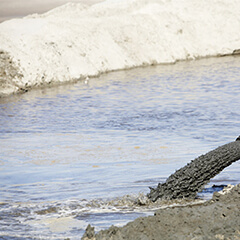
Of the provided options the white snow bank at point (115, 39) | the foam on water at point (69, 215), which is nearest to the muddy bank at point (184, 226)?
the foam on water at point (69, 215)

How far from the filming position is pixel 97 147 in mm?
10211

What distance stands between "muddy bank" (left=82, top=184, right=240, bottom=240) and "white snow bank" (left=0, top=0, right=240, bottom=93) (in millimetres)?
19154

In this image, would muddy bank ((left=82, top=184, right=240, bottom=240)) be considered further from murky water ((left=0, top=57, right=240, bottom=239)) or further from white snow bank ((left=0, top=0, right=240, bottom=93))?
white snow bank ((left=0, top=0, right=240, bottom=93))

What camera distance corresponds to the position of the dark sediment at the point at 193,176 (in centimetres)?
593

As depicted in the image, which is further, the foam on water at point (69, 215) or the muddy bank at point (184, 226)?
the foam on water at point (69, 215)

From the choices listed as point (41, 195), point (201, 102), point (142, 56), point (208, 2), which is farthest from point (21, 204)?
point (208, 2)

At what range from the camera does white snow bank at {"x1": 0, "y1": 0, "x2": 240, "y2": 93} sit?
84.4 feet

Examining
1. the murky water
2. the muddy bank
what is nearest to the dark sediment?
the murky water

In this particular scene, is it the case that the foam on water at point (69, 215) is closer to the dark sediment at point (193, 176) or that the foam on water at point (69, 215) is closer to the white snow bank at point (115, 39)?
the dark sediment at point (193, 176)

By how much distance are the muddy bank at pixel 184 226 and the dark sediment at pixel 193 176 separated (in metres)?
1.76

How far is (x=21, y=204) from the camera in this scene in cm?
626

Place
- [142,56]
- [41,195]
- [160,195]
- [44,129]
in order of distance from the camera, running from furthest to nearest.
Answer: [142,56]
[44,129]
[41,195]
[160,195]

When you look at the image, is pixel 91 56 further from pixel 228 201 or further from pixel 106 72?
pixel 228 201

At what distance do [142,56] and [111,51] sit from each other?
13.2ft
